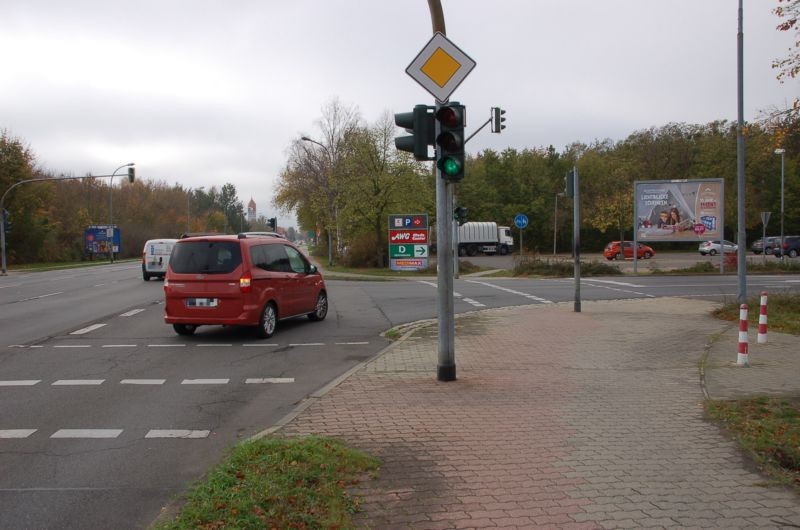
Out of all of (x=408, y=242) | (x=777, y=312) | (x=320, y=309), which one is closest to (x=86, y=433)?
(x=320, y=309)

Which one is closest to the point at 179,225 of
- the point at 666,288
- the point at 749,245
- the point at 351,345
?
the point at 749,245

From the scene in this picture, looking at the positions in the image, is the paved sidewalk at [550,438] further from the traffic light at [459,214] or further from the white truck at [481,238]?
the white truck at [481,238]

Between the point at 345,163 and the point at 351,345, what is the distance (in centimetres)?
3376

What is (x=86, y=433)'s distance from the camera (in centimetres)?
605

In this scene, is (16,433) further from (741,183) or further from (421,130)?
(741,183)

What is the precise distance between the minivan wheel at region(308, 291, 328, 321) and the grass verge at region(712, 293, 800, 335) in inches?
329

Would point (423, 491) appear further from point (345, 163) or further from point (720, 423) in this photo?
point (345, 163)

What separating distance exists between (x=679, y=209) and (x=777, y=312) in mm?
19681

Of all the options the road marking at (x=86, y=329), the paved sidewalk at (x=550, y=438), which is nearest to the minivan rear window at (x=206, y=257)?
the road marking at (x=86, y=329)

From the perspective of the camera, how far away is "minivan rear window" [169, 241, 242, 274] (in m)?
11.6

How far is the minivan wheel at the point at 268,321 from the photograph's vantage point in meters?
11.8

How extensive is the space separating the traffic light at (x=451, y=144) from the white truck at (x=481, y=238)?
5977 centimetres

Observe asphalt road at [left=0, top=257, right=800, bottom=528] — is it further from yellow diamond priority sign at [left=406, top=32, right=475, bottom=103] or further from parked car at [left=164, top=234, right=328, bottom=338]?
yellow diamond priority sign at [left=406, top=32, right=475, bottom=103]

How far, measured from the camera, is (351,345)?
11.3 meters
